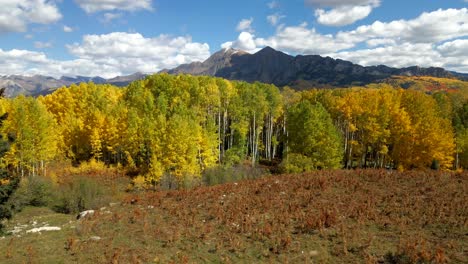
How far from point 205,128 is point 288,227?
105 feet

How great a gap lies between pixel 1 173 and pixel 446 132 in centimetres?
4670

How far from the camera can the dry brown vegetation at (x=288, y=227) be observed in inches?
488

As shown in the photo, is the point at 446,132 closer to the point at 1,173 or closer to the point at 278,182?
the point at 278,182

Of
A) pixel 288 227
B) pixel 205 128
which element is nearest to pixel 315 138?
pixel 205 128

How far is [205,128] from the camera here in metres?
46.2

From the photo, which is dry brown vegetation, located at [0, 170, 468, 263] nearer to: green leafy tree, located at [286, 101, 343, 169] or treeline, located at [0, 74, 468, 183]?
treeline, located at [0, 74, 468, 183]

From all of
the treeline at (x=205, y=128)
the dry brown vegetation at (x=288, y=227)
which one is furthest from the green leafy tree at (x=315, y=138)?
the dry brown vegetation at (x=288, y=227)

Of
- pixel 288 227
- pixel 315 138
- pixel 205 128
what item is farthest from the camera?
pixel 205 128

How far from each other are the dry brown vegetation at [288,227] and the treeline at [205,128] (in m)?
18.3

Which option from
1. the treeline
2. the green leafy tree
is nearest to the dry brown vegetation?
the treeline

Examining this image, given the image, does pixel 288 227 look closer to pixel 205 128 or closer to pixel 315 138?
pixel 315 138

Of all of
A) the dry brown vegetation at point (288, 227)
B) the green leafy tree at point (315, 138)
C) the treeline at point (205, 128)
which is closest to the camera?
the dry brown vegetation at point (288, 227)

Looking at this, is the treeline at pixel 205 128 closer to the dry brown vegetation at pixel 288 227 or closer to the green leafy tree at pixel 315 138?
the green leafy tree at pixel 315 138

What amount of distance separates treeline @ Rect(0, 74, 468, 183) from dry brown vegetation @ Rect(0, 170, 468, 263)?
18284mm
